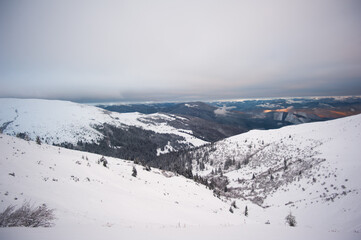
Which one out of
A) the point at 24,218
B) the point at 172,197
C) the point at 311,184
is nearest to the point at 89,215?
the point at 24,218

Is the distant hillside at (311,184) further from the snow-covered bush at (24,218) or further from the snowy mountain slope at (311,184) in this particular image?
the snow-covered bush at (24,218)

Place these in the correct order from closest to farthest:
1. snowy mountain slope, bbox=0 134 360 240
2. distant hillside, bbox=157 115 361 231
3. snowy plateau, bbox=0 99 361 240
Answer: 1. snowy mountain slope, bbox=0 134 360 240
2. snowy plateau, bbox=0 99 361 240
3. distant hillside, bbox=157 115 361 231

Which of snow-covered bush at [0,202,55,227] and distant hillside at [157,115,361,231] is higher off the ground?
snow-covered bush at [0,202,55,227]

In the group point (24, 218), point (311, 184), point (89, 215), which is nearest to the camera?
point (24, 218)

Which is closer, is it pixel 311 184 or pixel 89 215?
pixel 89 215

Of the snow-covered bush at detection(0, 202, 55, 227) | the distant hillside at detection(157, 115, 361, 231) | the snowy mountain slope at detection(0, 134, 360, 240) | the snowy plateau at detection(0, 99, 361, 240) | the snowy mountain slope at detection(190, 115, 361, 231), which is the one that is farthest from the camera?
the distant hillside at detection(157, 115, 361, 231)

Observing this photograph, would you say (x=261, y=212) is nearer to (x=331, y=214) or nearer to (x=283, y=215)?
(x=283, y=215)

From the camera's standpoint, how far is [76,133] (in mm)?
195625

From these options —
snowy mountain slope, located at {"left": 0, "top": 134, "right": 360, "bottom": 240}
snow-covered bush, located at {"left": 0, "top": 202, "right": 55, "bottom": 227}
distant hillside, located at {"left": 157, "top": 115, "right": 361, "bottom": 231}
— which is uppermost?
snow-covered bush, located at {"left": 0, "top": 202, "right": 55, "bottom": 227}

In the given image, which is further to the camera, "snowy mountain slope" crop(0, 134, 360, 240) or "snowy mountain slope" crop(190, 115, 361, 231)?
"snowy mountain slope" crop(190, 115, 361, 231)

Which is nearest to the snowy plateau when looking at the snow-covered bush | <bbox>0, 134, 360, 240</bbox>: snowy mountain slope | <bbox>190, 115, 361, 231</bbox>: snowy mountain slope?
<bbox>0, 134, 360, 240</bbox>: snowy mountain slope

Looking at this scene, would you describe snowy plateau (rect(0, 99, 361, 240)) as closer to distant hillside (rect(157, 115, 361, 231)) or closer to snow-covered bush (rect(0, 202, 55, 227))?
distant hillside (rect(157, 115, 361, 231))

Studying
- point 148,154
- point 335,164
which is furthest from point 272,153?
point 148,154

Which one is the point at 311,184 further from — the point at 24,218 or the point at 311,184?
the point at 24,218
